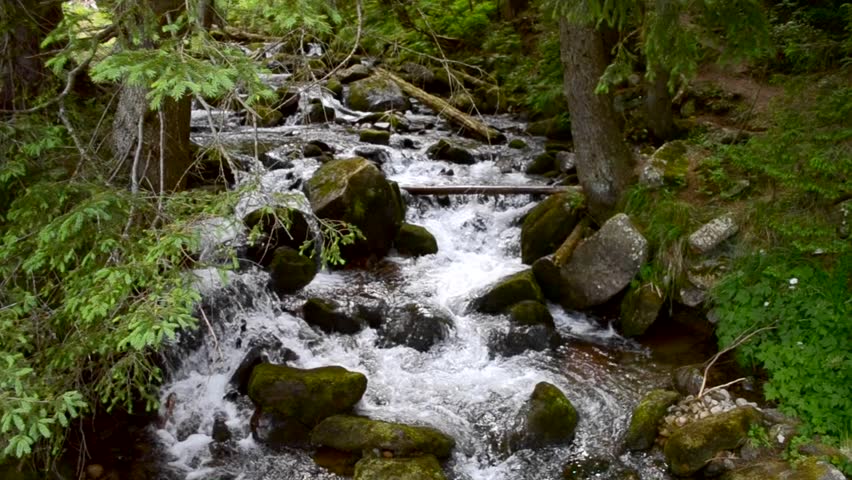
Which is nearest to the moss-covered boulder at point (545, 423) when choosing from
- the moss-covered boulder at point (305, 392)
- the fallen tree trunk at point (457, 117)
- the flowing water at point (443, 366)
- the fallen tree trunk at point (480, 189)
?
the flowing water at point (443, 366)

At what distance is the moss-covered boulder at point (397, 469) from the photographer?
531 cm

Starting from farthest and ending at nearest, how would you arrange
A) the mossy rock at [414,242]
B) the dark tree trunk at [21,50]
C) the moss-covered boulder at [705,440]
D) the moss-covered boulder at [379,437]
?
the mossy rock at [414,242], the moss-covered boulder at [379,437], the moss-covered boulder at [705,440], the dark tree trunk at [21,50]

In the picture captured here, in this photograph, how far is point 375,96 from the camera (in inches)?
605

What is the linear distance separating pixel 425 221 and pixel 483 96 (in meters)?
6.11

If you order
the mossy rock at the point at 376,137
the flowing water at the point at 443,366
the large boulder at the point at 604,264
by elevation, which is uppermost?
the mossy rock at the point at 376,137

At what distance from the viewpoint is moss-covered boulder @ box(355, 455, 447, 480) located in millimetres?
5309

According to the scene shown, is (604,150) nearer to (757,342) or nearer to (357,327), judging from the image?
(757,342)

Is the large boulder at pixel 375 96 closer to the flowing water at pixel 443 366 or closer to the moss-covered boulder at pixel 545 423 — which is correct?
the flowing water at pixel 443 366

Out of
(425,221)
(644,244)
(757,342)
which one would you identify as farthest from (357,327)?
(757,342)

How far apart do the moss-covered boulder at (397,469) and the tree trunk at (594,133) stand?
438cm

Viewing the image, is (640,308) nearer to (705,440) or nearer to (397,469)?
(705,440)

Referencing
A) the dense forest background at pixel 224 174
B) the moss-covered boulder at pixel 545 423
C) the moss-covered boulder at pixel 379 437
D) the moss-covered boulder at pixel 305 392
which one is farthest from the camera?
the moss-covered boulder at pixel 305 392

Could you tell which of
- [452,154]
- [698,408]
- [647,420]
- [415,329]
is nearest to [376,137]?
[452,154]

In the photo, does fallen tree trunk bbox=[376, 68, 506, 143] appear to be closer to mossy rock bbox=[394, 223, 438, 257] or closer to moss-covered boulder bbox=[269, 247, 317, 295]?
mossy rock bbox=[394, 223, 438, 257]
